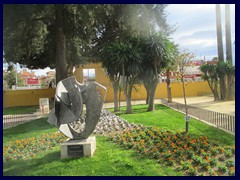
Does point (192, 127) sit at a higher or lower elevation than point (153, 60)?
lower

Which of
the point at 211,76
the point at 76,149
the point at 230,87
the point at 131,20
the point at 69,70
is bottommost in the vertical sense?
the point at 76,149

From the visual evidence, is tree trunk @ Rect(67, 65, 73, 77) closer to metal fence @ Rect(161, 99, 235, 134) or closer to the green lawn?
the green lawn

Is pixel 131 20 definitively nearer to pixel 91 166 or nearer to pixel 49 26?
pixel 49 26

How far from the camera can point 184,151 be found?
5016mm

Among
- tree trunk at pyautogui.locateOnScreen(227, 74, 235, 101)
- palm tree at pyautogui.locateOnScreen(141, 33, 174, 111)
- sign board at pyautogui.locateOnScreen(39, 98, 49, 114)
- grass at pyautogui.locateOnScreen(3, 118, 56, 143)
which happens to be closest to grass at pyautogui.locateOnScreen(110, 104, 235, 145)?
palm tree at pyautogui.locateOnScreen(141, 33, 174, 111)

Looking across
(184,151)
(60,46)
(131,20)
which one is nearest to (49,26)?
(60,46)

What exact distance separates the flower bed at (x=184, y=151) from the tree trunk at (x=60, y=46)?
7.48 ft

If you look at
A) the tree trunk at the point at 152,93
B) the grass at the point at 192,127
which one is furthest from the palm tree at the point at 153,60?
the grass at the point at 192,127

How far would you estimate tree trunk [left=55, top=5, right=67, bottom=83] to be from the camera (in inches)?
191

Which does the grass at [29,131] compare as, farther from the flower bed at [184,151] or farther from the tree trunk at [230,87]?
the tree trunk at [230,87]

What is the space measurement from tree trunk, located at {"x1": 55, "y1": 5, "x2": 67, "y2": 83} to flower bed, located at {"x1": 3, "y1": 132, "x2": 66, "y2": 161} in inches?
68.2

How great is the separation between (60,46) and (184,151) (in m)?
3.63

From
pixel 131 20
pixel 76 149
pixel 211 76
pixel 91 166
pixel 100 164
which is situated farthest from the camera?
pixel 211 76

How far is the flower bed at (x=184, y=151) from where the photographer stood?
14.1 feet
